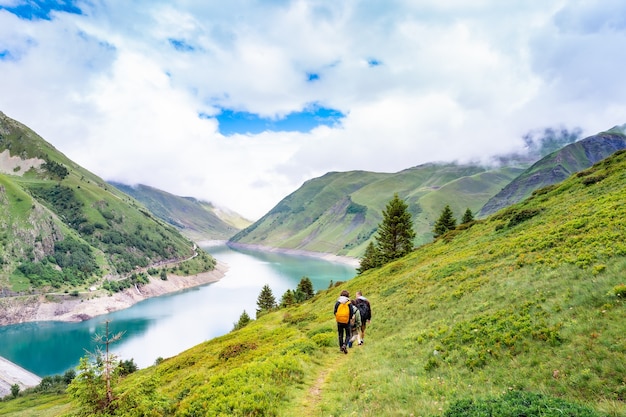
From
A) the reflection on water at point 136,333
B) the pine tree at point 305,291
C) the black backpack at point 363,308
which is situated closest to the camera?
the black backpack at point 363,308

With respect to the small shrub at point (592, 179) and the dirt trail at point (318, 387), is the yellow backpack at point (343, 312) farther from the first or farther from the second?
the small shrub at point (592, 179)

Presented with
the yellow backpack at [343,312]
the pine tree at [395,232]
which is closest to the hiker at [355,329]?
the yellow backpack at [343,312]

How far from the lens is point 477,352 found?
13680mm

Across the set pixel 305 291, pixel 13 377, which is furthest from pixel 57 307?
pixel 305 291

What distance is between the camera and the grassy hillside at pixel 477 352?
10336 millimetres

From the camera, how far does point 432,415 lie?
9477 mm

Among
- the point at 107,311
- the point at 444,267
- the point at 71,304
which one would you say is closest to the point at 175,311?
the point at 107,311

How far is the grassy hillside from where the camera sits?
1034 cm

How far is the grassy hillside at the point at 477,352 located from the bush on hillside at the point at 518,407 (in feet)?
0.44

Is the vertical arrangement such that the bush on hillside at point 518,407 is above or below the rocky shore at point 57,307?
above

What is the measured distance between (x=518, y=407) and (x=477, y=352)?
609 cm

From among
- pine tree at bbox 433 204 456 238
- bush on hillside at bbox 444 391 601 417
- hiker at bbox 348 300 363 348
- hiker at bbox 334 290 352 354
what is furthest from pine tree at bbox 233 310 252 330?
bush on hillside at bbox 444 391 601 417

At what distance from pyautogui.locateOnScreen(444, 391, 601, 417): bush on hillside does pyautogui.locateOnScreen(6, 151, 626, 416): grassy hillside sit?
0.44 feet

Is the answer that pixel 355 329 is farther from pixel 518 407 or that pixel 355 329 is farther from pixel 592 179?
pixel 592 179
